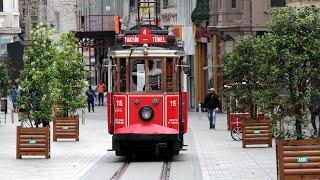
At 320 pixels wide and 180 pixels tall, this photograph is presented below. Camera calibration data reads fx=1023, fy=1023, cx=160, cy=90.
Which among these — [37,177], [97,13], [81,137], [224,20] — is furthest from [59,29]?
[37,177]

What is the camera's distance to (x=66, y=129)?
3769 centimetres

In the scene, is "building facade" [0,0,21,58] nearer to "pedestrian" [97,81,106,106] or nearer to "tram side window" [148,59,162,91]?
"pedestrian" [97,81,106,106]

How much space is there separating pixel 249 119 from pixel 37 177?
11288mm

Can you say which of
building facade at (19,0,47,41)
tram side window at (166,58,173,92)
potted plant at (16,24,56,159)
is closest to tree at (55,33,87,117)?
potted plant at (16,24,56,159)

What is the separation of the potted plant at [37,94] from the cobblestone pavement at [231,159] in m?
4.52

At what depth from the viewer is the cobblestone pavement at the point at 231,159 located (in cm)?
2308

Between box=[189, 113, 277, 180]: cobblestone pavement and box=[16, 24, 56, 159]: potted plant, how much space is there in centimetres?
452

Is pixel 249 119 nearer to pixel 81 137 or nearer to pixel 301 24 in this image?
pixel 81 137

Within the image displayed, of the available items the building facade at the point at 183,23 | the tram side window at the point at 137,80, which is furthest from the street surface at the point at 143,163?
the building facade at the point at 183,23

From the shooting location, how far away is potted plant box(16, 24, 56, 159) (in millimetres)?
28078

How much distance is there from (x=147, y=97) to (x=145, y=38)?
1799 mm

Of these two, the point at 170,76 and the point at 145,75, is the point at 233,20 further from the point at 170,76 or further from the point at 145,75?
the point at 145,75

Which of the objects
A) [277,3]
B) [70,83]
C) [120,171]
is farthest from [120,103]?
[277,3]

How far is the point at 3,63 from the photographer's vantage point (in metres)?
54.7
